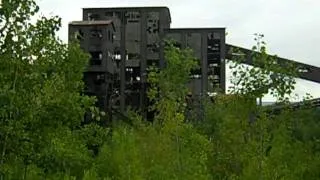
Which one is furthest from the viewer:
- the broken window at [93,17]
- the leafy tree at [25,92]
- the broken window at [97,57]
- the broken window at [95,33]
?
the broken window at [93,17]

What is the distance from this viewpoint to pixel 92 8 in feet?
230

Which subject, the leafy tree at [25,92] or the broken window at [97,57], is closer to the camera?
the leafy tree at [25,92]

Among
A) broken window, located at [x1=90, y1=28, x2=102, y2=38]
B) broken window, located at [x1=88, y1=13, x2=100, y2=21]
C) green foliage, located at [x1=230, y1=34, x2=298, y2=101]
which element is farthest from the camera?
broken window, located at [x1=88, y1=13, x2=100, y2=21]

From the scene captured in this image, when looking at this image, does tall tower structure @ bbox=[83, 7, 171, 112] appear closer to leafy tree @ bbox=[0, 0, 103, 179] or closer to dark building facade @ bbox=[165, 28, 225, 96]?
dark building facade @ bbox=[165, 28, 225, 96]

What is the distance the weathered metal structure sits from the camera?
59309mm

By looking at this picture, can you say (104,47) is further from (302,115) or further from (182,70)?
(182,70)

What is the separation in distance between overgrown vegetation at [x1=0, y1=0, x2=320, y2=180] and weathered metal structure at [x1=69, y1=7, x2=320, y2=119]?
3434cm

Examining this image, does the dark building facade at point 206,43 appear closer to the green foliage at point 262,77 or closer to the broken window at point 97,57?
the broken window at point 97,57

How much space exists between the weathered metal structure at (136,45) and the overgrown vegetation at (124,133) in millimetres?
34337

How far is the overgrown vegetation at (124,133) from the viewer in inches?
420

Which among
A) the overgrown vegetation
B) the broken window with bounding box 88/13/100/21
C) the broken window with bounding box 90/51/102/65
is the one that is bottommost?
the overgrown vegetation

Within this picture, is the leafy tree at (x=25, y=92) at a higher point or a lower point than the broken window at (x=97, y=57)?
lower

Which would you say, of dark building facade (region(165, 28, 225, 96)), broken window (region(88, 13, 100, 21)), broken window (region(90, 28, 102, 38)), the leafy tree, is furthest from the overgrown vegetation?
broken window (region(88, 13, 100, 21))

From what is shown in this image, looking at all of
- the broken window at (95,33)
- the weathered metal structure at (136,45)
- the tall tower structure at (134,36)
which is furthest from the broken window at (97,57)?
the tall tower structure at (134,36)
